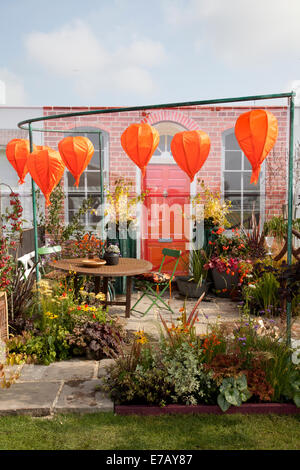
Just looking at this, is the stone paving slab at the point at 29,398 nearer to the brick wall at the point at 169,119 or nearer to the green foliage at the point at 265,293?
the green foliage at the point at 265,293

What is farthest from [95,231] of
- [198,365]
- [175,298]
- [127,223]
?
[198,365]

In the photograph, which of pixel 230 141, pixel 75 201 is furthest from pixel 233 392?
pixel 230 141

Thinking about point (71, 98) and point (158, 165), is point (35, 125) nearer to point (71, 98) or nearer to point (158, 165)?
point (71, 98)

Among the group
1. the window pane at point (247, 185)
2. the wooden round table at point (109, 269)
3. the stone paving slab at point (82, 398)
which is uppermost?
the window pane at point (247, 185)

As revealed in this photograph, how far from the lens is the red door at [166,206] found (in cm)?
823

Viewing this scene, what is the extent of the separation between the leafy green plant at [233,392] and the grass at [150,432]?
0.10 m

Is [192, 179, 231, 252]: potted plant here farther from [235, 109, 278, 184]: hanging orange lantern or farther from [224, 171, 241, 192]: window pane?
[235, 109, 278, 184]: hanging orange lantern

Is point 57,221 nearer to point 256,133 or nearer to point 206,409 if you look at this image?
point 256,133

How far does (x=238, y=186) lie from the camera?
28.1ft

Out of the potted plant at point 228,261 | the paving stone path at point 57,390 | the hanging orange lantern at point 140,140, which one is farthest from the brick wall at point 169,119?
the paving stone path at point 57,390

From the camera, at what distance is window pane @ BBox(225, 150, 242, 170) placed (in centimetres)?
852

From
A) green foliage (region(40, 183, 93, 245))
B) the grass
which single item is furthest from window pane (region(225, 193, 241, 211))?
the grass

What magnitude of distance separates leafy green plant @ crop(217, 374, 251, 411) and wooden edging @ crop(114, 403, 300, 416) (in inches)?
2.5

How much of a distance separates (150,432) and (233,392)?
0.71 m
